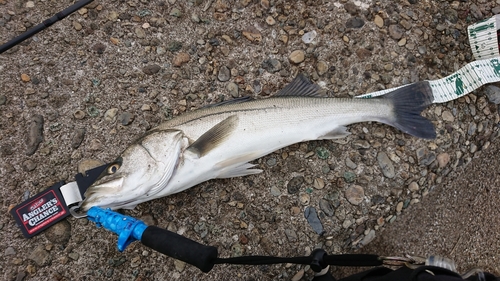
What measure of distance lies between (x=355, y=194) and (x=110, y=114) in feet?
7.23

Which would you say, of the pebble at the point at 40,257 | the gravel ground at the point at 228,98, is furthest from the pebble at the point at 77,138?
the pebble at the point at 40,257

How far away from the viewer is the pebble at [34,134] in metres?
2.88

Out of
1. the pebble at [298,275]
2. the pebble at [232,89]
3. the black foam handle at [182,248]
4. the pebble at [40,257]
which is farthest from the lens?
the pebble at [232,89]

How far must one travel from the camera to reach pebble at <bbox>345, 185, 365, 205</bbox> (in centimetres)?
292

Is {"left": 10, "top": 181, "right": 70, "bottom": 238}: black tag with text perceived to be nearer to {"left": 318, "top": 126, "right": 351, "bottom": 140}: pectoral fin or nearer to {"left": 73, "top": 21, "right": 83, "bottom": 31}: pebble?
{"left": 73, "top": 21, "right": 83, "bottom": 31}: pebble

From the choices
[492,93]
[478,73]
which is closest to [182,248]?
[478,73]

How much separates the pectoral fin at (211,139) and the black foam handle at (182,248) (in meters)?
0.70

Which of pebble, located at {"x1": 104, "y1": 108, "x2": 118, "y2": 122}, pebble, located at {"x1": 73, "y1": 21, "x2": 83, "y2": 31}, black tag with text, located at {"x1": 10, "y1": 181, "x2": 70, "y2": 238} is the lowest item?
black tag with text, located at {"x1": 10, "y1": 181, "x2": 70, "y2": 238}

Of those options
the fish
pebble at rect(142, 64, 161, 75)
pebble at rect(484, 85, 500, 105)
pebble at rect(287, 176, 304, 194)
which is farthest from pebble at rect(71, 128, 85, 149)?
pebble at rect(484, 85, 500, 105)

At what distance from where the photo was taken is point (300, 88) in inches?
116

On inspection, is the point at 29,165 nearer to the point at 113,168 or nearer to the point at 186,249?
the point at 113,168

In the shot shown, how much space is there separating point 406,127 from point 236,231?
166cm

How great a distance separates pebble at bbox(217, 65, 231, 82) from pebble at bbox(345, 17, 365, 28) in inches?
48.7

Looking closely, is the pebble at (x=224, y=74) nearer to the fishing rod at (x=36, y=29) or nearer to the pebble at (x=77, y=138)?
the pebble at (x=77, y=138)
